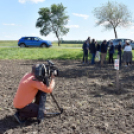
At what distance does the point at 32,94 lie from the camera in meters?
4.02

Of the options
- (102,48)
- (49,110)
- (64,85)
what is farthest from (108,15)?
(49,110)

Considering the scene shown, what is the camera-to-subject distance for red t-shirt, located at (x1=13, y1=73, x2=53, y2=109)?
389cm

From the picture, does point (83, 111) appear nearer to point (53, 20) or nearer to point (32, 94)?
point (32, 94)

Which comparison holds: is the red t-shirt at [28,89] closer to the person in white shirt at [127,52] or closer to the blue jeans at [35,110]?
the blue jeans at [35,110]

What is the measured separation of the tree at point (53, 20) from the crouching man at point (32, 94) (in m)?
45.2

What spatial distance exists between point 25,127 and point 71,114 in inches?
42.3

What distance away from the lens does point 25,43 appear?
25.2m

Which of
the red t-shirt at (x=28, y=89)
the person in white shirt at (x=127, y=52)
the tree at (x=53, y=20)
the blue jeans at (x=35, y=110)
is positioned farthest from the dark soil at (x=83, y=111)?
the tree at (x=53, y=20)

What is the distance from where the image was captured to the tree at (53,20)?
49334mm

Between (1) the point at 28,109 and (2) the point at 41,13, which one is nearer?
(1) the point at 28,109

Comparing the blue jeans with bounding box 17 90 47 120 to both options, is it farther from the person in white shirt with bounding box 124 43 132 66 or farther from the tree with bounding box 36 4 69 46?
the tree with bounding box 36 4 69 46

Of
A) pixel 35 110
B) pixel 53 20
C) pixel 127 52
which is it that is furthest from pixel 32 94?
pixel 53 20

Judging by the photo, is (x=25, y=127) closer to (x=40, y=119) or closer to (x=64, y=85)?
(x=40, y=119)

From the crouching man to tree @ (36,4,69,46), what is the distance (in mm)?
45236
